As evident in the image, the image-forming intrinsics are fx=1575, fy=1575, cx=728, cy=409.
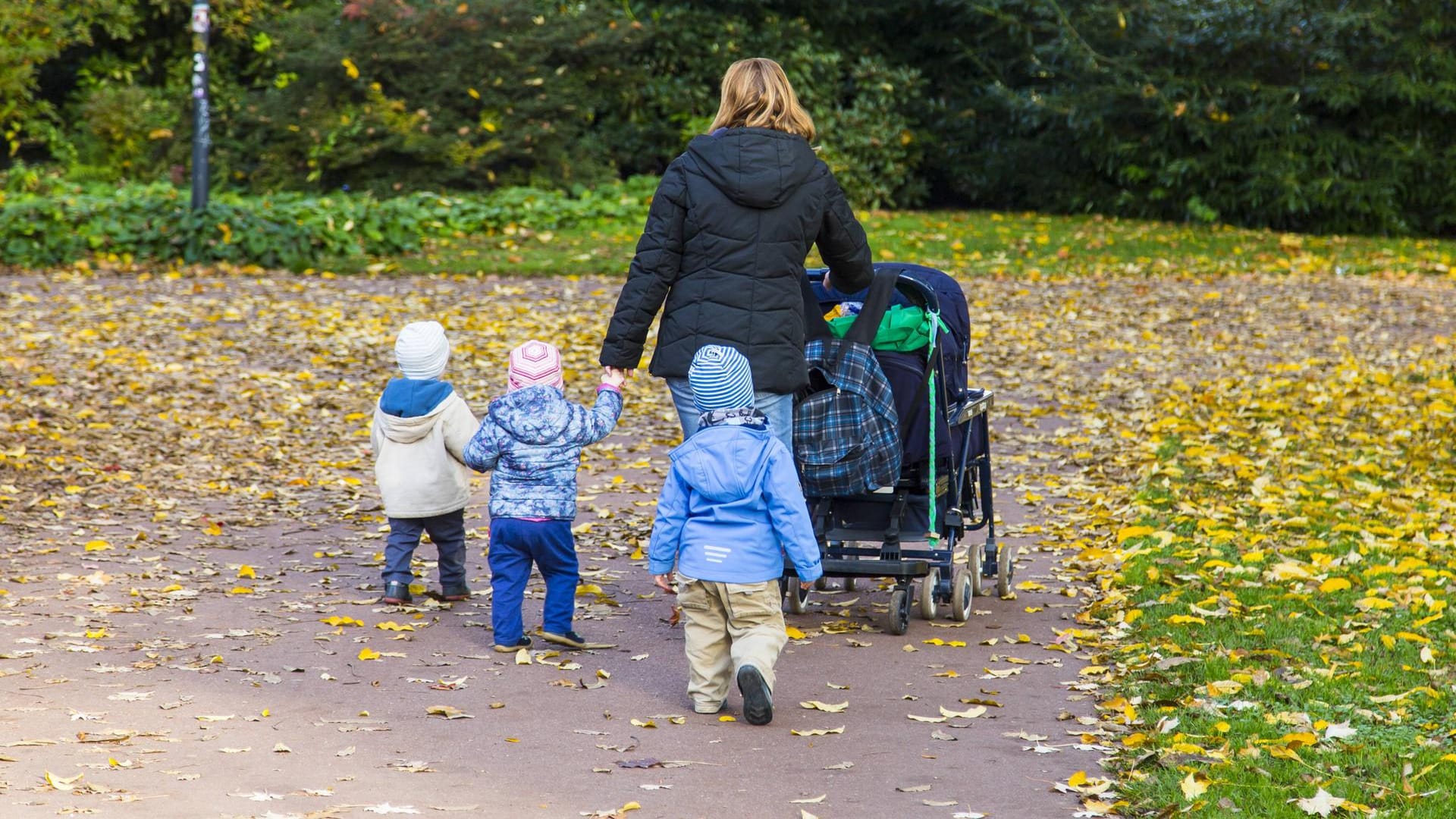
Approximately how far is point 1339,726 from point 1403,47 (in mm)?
17098

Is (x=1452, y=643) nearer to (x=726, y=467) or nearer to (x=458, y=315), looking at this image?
(x=726, y=467)

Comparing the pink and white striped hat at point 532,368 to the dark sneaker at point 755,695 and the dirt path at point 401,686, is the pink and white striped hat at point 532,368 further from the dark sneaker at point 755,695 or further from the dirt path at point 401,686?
the dark sneaker at point 755,695

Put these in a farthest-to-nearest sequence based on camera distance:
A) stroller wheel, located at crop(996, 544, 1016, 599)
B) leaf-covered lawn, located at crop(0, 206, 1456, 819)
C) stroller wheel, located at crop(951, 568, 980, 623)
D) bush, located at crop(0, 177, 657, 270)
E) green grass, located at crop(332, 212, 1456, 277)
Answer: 1. green grass, located at crop(332, 212, 1456, 277)
2. bush, located at crop(0, 177, 657, 270)
3. stroller wheel, located at crop(996, 544, 1016, 599)
4. stroller wheel, located at crop(951, 568, 980, 623)
5. leaf-covered lawn, located at crop(0, 206, 1456, 819)

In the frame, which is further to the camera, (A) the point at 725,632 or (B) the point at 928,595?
(B) the point at 928,595

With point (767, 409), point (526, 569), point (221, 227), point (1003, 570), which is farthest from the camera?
point (221, 227)

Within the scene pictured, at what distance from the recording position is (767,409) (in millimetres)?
5672

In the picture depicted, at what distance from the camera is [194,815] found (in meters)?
4.13

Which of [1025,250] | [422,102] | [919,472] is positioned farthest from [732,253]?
[422,102]

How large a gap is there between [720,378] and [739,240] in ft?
2.12

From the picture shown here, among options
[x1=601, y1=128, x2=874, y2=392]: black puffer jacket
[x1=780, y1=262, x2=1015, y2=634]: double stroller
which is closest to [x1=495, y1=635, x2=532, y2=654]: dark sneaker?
[x1=780, y1=262, x2=1015, y2=634]: double stroller

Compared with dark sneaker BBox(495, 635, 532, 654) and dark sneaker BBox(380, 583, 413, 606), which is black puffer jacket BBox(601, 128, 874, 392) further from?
dark sneaker BBox(380, 583, 413, 606)

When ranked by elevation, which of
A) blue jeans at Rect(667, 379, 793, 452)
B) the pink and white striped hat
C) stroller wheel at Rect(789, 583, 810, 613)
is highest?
the pink and white striped hat

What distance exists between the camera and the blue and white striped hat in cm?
512

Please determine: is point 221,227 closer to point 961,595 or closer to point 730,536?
point 961,595
